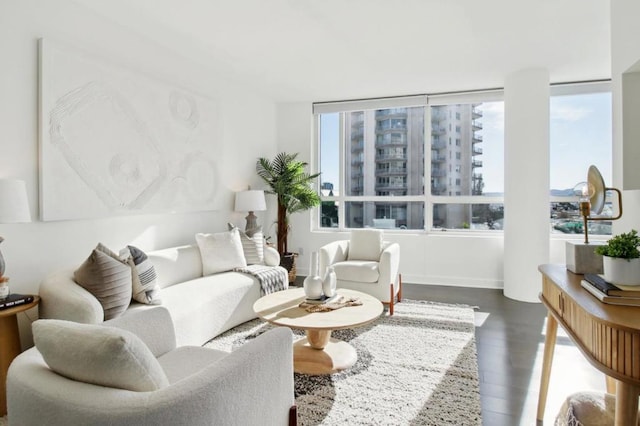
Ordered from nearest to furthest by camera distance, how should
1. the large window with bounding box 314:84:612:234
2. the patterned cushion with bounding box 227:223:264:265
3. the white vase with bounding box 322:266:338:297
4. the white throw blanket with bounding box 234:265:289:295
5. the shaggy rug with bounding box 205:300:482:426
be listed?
1. the shaggy rug with bounding box 205:300:482:426
2. the white vase with bounding box 322:266:338:297
3. the white throw blanket with bounding box 234:265:289:295
4. the patterned cushion with bounding box 227:223:264:265
5. the large window with bounding box 314:84:612:234

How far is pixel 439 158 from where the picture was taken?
565 centimetres

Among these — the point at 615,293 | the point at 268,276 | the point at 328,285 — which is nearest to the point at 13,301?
the point at 328,285

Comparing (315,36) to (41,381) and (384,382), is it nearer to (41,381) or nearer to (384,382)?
(384,382)

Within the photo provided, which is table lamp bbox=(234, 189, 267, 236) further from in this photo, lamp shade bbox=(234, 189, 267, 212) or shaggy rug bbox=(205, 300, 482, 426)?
shaggy rug bbox=(205, 300, 482, 426)

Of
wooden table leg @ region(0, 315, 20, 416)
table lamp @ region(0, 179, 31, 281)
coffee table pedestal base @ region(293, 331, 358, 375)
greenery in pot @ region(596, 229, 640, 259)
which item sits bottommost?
coffee table pedestal base @ region(293, 331, 358, 375)

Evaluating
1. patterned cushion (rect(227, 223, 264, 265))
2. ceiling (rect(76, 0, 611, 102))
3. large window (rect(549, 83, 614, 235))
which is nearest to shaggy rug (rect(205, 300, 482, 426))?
patterned cushion (rect(227, 223, 264, 265))

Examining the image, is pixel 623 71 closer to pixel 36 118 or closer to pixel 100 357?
pixel 100 357

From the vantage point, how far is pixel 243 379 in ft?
4.46

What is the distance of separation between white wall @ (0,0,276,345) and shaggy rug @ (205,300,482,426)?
1302mm

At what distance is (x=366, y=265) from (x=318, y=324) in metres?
1.66

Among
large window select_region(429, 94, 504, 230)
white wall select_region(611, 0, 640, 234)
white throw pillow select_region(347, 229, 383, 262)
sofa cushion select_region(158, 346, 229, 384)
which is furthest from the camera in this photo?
large window select_region(429, 94, 504, 230)

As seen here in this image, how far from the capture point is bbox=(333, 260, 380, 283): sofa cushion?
4.00 metres

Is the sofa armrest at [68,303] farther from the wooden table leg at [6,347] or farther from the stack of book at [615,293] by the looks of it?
the stack of book at [615,293]

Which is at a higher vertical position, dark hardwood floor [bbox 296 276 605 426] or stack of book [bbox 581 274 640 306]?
stack of book [bbox 581 274 640 306]
